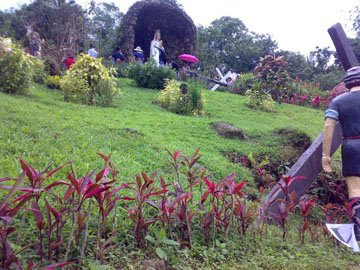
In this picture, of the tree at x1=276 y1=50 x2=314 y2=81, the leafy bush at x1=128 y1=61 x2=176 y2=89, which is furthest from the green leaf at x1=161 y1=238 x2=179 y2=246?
the tree at x1=276 y1=50 x2=314 y2=81

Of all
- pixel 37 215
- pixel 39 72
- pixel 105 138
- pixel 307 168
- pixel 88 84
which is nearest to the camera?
pixel 37 215

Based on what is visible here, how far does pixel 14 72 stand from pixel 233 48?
26.8 m

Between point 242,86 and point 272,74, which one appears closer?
point 272,74

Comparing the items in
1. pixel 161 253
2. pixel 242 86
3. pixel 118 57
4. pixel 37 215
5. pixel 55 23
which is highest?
pixel 55 23

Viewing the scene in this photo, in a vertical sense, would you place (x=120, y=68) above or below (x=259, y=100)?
above

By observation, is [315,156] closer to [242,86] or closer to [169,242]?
[169,242]

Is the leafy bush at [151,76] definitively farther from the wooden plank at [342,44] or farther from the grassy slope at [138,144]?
the wooden plank at [342,44]

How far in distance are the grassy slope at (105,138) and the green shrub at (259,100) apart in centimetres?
290

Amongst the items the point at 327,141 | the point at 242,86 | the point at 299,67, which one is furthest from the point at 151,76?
the point at 299,67

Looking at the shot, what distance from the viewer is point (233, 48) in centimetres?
3256

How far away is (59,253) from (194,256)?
805 millimetres

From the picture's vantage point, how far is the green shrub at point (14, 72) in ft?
24.5

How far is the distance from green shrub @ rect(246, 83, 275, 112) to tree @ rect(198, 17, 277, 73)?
1791 centimetres

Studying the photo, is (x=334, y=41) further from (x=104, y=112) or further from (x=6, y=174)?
(x=104, y=112)
